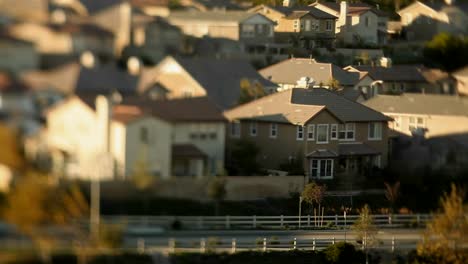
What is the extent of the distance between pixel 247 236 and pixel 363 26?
164 inches

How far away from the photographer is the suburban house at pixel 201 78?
10.2 m

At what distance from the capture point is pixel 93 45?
970cm

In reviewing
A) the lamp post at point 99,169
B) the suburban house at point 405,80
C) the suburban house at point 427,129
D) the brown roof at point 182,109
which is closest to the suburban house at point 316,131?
the suburban house at point 427,129

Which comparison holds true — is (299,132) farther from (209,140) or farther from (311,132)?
(209,140)

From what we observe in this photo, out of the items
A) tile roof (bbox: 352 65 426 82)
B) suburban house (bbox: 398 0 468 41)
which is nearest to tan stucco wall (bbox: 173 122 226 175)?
tile roof (bbox: 352 65 426 82)

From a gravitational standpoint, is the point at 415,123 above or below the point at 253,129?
below

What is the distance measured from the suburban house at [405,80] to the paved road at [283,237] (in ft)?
14.6

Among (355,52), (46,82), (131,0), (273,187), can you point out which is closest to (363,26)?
(355,52)

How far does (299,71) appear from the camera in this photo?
Result: 16047 mm

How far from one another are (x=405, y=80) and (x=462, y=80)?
2.70 feet

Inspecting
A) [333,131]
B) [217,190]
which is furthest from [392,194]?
[217,190]

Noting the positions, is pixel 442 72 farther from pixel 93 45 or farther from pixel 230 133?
pixel 93 45

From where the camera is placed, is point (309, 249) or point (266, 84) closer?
point (309, 249)

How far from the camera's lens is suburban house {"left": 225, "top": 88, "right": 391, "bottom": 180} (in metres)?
14.7
